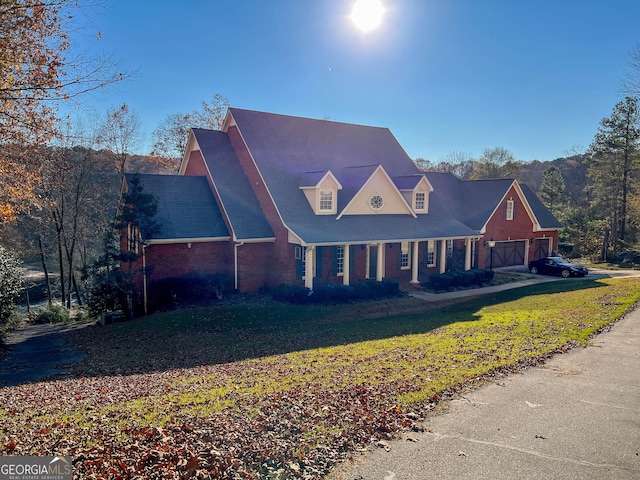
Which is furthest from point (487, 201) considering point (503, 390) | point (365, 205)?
point (503, 390)

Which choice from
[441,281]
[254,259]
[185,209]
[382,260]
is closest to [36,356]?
[185,209]

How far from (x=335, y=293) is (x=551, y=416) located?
46.6 feet

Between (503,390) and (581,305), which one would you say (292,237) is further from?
(503,390)

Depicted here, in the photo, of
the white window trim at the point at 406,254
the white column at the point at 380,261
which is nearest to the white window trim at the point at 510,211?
the white window trim at the point at 406,254

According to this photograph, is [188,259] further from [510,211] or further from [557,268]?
[557,268]

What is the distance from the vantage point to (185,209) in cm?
2258

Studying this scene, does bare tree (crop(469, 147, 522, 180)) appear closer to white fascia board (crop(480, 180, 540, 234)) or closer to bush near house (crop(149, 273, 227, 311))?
white fascia board (crop(480, 180, 540, 234))

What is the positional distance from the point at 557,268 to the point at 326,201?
1632 centimetres

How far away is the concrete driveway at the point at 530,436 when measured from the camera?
18.1ft

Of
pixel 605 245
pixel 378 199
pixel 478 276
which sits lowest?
pixel 478 276

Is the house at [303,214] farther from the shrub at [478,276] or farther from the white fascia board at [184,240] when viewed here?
the shrub at [478,276]

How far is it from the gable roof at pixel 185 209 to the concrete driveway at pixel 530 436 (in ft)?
52.4

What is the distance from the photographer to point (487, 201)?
31594 mm

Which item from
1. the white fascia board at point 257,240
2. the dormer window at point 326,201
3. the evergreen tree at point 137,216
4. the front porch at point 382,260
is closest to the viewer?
the evergreen tree at point 137,216
